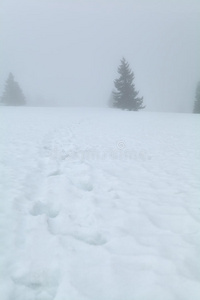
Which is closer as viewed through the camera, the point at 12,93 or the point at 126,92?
the point at 126,92

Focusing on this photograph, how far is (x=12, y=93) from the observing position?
135 feet

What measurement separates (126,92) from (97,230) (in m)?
28.6

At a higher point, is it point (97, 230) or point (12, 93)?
point (12, 93)

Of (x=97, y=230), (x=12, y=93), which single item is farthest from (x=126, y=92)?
(x=97, y=230)

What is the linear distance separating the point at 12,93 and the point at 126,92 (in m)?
21.9

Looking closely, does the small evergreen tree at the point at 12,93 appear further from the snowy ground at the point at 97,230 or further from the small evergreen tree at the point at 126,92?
the snowy ground at the point at 97,230

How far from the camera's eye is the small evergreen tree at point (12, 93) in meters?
41.0

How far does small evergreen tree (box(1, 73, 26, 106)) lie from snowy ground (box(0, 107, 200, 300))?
38592mm

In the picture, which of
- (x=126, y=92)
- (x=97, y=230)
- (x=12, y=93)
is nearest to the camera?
(x=97, y=230)

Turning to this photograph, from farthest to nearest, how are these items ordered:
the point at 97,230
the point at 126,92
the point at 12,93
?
1. the point at 12,93
2. the point at 126,92
3. the point at 97,230

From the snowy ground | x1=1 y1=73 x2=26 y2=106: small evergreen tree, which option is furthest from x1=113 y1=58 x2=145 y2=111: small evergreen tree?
the snowy ground

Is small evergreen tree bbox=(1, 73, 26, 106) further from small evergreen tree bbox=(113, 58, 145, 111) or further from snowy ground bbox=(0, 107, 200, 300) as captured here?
snowy ground bbox=(0, 107, 200, 300)

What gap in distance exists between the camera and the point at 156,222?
10.9ft

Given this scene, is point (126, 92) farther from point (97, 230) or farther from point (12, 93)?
point (97, 230)
